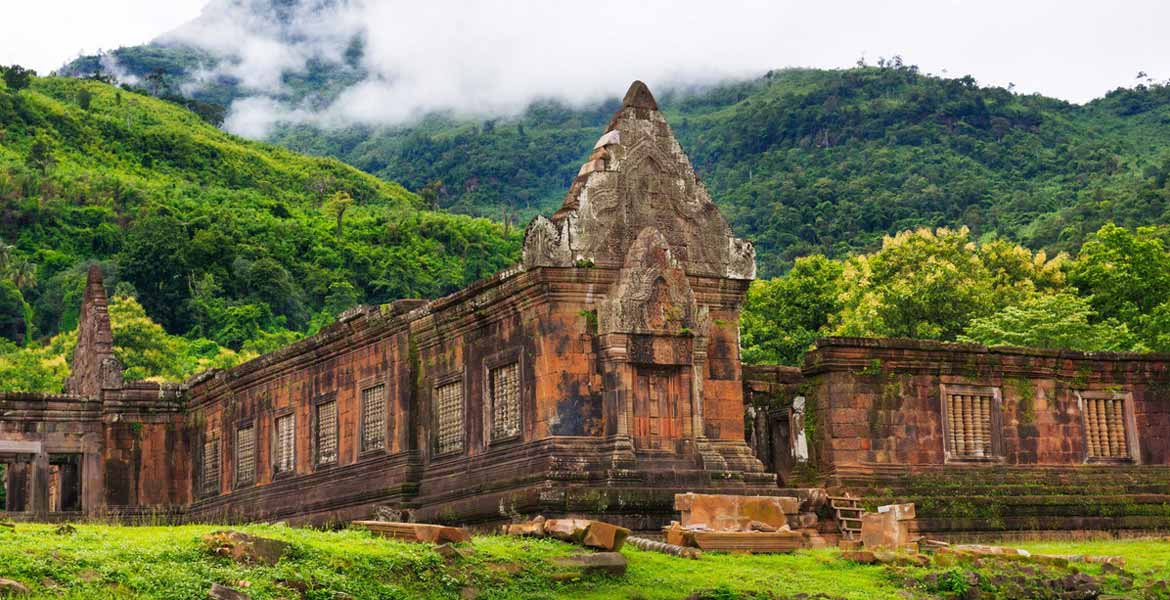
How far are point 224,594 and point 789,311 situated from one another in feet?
143

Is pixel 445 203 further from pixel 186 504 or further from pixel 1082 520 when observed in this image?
pixel 1082 520

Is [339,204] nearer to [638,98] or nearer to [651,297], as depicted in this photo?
[638,98]

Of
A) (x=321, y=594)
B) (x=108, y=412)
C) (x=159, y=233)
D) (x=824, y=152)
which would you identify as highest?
(x=824, y=152)

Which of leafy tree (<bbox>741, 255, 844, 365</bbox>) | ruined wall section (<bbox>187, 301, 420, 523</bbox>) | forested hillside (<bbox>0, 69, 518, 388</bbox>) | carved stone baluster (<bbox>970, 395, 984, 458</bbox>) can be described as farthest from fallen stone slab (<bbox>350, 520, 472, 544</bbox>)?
forested hillside (<bbox>0, 69, 518, 388</bbox>)

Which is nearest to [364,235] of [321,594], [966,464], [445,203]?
[445,203]

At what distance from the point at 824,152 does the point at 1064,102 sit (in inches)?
790

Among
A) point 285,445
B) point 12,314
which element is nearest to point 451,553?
point 285,445

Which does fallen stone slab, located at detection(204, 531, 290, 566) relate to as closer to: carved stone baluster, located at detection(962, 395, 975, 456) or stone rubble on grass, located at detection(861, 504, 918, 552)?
stone rubble on grass, located at detection(861, 504, 918, 552)

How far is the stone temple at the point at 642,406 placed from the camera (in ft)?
80.9

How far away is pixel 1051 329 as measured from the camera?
144 feet

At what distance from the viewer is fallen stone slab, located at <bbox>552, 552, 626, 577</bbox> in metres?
18.6

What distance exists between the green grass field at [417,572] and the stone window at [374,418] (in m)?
9.16

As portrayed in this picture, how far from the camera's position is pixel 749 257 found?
26281mm

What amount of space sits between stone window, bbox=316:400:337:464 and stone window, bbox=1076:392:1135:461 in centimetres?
1329
